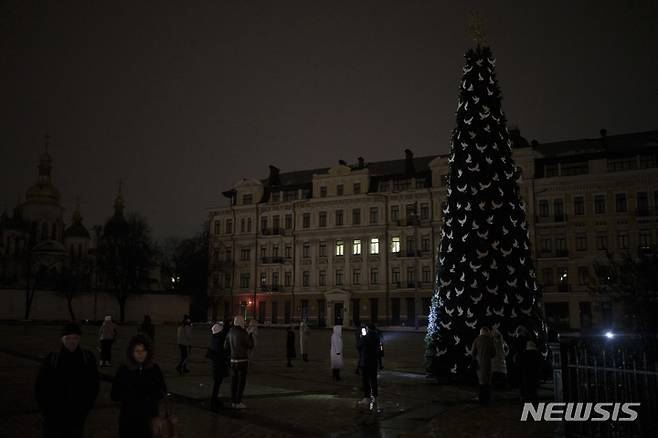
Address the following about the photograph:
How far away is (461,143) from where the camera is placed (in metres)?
18.2

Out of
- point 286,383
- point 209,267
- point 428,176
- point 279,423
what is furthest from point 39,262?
point 279,423

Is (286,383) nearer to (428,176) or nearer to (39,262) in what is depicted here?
(428,176)

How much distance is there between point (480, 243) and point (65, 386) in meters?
13.1

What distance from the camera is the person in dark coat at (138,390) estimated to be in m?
6.06

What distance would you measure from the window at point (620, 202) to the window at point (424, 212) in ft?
57.2

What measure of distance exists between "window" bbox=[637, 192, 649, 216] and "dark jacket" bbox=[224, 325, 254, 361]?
49.4 m

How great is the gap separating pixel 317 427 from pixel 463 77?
11667 millimetres

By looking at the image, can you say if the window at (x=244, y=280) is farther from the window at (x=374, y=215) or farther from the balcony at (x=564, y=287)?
the balcony at (x=564, y=287)

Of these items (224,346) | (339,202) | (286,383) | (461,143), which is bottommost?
(286,383)

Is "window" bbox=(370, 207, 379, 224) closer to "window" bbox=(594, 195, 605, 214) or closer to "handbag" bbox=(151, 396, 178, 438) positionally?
"window" bbox=(594, 195, 605, 214)

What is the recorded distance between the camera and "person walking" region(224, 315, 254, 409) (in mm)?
12328

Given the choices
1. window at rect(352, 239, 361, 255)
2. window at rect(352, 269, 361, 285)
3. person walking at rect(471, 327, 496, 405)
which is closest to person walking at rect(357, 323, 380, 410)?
person walking at rect(471, 327, 496, 405)

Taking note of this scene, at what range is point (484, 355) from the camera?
46.5 ft

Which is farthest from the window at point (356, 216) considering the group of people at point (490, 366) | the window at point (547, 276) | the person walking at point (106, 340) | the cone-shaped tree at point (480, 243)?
the group of people at point (490, 366)
